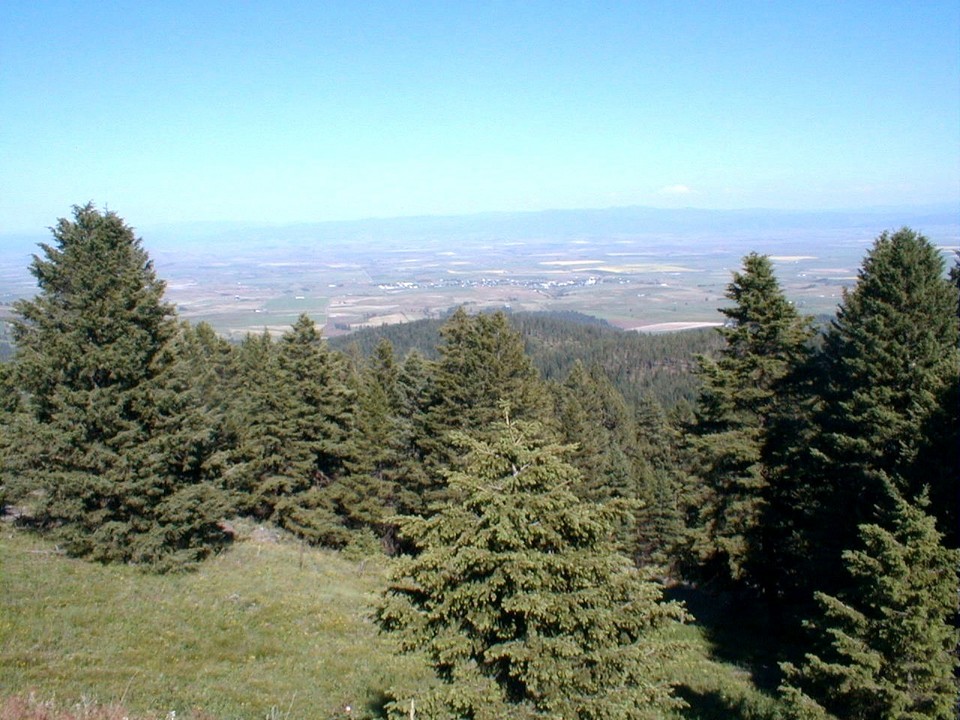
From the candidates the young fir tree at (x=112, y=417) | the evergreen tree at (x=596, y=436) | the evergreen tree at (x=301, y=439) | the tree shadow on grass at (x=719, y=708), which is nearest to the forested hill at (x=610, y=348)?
the evergreen tree at (x=596, y=436)

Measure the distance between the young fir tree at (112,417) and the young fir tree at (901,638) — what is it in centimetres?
1459

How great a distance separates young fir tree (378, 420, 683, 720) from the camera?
24.3ft

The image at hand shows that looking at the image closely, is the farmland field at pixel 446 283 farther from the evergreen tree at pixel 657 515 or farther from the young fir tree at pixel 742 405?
the young fir tree at pixel 742 405

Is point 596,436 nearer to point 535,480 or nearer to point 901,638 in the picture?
point 901,638

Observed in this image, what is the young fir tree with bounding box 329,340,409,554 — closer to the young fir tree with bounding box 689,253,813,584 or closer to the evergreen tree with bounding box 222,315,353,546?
the evergreen tree with bounding box 222,315,353,546

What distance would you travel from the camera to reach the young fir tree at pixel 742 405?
1955 cm

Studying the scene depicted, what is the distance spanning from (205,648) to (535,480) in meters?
8.88

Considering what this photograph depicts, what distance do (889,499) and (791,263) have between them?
113715 mm

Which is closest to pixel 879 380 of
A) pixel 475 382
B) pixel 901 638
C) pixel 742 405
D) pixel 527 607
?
pixel 742 405

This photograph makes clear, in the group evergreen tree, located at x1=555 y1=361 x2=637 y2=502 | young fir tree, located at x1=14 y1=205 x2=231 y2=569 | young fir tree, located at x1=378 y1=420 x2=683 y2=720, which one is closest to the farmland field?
evergreen tree, located at x1=555 y1=361 x2=637 y2=502

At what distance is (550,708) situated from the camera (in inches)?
291

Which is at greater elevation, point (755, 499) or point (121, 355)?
point (121, 355)

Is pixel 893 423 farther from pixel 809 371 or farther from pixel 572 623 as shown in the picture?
pixel 572 623

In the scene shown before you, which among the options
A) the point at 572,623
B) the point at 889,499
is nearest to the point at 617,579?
the point at 572,623
